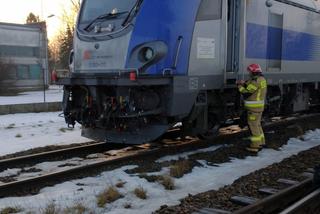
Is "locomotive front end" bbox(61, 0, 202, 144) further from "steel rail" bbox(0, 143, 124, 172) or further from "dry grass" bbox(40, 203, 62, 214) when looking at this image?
"dry grass" bbox(40, 203, 62, 214)

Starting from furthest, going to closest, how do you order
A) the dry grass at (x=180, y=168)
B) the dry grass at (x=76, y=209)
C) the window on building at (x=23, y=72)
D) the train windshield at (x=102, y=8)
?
the window on building at (x=23, y=72)
the train windshield at (x=102, y=8)
the dry grass at (x=180, y=168)
the dry grass at (x=76, y=209)

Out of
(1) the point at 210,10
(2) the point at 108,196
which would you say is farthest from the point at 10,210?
(1) the point at 210,10

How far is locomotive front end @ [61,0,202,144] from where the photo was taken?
27.9 feet

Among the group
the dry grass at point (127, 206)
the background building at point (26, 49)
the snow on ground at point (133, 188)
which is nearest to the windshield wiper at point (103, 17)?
the snow on ground at point (133, 188)

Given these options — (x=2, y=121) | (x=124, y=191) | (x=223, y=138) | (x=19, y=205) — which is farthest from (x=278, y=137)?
(x=2, y=121)

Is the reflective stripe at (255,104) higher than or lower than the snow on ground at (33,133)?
higher

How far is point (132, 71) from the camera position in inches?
330

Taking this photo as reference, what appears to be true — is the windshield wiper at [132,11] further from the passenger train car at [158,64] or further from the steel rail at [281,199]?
the steel rail at [281,199]

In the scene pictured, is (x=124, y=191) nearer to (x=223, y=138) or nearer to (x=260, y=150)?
(x=260, y=150)

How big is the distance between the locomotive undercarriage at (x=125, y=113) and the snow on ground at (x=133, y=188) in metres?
0.86

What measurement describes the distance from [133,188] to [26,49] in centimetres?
4842

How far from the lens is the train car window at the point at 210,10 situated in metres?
9.02

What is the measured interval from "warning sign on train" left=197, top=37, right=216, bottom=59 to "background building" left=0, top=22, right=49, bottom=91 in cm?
4101

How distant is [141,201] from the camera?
6309 millimetres
